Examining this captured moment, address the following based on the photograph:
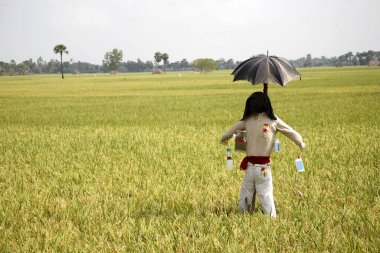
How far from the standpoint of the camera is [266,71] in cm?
426

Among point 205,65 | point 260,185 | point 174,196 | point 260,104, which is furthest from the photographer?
point 205,65

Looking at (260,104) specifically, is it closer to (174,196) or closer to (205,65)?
(174,196)

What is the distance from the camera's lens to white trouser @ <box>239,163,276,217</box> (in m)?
4.37

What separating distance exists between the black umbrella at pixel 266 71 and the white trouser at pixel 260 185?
92cm

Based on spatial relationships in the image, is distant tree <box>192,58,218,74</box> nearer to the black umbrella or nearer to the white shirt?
the black umbrella

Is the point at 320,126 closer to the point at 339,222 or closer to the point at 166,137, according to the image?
the point at 166,137

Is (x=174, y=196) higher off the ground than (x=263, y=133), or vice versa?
(x=263, y=133)

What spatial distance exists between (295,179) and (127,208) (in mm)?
2834

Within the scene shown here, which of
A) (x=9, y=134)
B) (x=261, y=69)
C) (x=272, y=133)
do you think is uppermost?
(x=261, y=69)

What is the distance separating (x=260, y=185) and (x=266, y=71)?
1.30 meters

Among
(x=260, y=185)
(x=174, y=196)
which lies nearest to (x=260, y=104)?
(x=260, y=185)

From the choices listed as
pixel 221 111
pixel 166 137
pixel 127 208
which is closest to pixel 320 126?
pixel 166 137

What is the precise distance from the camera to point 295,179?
6285mm

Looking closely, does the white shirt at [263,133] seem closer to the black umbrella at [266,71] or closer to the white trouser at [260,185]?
the white trouser at [260,185]
